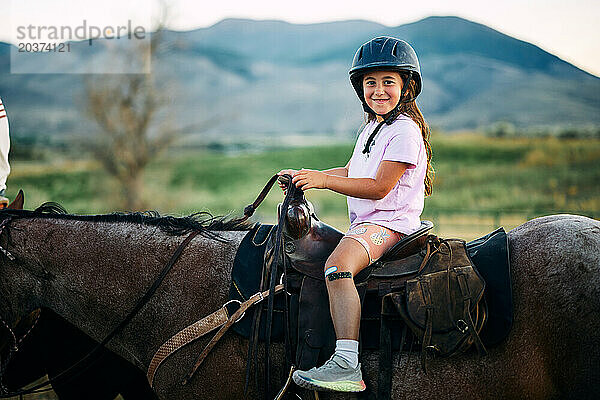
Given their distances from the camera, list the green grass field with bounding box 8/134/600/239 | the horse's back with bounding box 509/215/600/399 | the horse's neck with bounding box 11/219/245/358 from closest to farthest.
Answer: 1. the horse's back with bounding box 509/215/600/399
2. the horse's neck with bounding box 11/219/245/358
3. the green grass field with bounding box 8/134/600/239

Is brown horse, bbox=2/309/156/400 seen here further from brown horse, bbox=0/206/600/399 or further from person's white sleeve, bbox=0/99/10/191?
person's white sleeve, bbox=0/99/10/191

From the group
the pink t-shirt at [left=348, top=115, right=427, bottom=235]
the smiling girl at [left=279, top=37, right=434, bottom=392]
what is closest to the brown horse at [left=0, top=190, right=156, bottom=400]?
the smiling girl at [left=279, top=37, right=434, bottom=392]

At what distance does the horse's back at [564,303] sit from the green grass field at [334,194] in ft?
62.2

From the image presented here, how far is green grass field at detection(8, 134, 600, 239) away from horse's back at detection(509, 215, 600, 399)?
62.2ft

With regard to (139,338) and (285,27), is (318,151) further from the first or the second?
(285,27)

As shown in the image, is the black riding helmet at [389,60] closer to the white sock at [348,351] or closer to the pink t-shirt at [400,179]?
the pink t-shirt at [400,179]

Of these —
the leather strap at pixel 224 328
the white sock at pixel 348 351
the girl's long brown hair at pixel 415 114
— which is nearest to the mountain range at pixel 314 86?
the girl's long brown hair at pixel 415 114

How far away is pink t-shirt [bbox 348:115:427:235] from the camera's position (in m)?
2.86

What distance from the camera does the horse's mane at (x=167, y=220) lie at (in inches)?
125

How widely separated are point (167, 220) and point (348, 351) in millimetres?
1397

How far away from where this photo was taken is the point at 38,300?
10.3 ft

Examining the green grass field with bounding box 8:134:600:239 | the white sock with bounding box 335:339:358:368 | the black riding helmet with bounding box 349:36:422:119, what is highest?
the black riding helmet with bounding box 349:36:422:119

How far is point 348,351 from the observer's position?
255 cm

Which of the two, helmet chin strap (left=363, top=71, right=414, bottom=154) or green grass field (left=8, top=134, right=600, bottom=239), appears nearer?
helmet chin strap (left=363, top=71, right=414, bottom=154)
